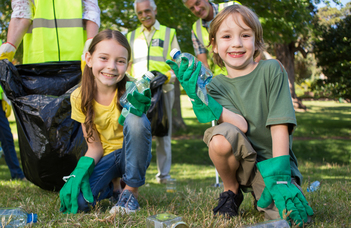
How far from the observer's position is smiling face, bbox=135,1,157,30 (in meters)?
4.04

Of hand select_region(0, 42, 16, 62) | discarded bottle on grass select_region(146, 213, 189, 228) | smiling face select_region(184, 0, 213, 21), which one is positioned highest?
smiling face select_region(184, 0, 213, 21)

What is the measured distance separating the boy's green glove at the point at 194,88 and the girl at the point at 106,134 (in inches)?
12.3

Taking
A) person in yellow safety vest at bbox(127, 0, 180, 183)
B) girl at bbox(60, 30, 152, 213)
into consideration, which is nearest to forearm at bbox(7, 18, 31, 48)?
girl at bbox(60, 30, 152, 213)

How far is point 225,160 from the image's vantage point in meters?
1.89

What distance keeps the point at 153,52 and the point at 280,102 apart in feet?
8.62

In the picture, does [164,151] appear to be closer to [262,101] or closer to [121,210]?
[121,210]

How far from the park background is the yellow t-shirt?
1.52ft

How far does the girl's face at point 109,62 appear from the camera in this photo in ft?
7.32

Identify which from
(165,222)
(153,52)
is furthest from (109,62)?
(153,52)

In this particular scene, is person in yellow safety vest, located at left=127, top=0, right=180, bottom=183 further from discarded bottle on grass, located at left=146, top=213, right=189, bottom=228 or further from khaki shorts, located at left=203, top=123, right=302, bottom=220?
discarded bottle on grass, located at left=146, top=213, right=189, bottom=228

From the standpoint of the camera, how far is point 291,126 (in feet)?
6.01

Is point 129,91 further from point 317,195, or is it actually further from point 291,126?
point 317,195

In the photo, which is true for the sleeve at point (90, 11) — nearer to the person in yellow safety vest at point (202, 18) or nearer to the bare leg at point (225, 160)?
the person in yellow safety vest at point (202, 18)

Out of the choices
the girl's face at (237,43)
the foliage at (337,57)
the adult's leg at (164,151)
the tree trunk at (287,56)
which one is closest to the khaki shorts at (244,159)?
the girl's face at (237,43)
